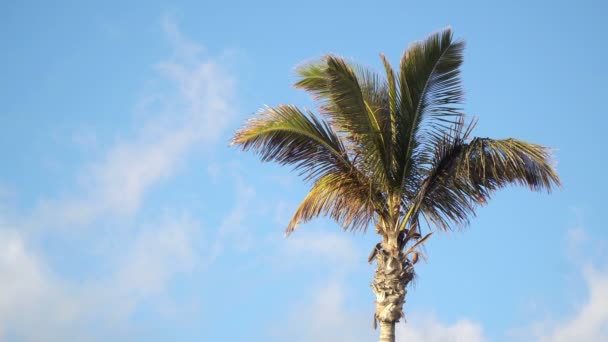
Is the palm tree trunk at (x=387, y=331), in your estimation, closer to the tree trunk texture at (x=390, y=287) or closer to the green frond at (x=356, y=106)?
the tree trunk texture at (x=390, y=287)

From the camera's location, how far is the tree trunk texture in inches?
569

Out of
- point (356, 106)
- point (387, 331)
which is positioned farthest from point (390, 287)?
point (356, 106)

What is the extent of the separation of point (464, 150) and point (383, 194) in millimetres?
1631

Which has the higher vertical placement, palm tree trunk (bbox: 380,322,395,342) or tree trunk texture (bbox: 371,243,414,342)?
tree trunk texture (bbox: 371,243,414,342)

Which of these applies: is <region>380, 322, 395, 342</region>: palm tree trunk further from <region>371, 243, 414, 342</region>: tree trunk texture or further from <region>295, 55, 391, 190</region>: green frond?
<region>295, 55, 391, 190</region>: green frond

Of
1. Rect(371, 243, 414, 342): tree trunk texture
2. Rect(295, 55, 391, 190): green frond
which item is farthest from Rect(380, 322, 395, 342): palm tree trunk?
Rect(295, 55, 391, 190): green frond

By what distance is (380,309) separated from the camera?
47.7 ft

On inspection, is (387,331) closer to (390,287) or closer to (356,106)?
(390,287)

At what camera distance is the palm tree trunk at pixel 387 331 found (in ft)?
47.4

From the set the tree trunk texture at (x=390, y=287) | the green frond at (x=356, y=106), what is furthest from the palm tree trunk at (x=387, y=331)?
the green frond at (x=356, y=106)

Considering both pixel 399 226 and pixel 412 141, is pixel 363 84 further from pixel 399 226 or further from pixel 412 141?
pixel 399 226

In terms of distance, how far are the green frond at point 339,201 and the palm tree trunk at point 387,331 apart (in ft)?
6.89

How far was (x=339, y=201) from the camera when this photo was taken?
1594 centimetres

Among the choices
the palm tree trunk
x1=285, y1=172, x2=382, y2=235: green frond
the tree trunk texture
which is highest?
x1=285, y1=172, x2=382, y2=235: green frond
